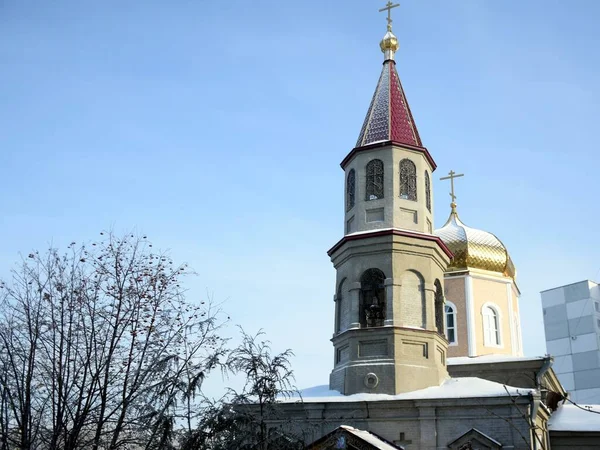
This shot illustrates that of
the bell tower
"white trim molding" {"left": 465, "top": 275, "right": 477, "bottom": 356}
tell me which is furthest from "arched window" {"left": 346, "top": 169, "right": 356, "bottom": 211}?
"white trim molding" {"left": 465, "top": 275, "right": 477, "bottom": 356}

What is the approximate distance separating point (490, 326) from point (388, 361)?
9.84 metres

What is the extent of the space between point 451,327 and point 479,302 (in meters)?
1.39

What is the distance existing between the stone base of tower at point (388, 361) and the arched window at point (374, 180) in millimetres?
3884

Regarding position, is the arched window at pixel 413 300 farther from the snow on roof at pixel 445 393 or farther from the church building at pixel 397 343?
the snow on roof at pixel 445 393

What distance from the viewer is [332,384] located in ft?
66.1

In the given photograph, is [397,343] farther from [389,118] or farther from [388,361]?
[389,118]

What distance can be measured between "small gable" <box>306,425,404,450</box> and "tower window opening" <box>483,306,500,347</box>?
11.2m

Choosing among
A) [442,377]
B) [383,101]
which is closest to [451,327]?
[442,377]

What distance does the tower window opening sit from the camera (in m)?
27.2

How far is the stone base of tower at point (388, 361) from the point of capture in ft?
61.7

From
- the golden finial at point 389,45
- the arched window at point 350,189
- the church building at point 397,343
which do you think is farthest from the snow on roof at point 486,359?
the golden finial at point 389,45

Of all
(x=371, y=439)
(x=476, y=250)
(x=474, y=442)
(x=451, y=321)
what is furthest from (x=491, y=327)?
(x=371, y=439)

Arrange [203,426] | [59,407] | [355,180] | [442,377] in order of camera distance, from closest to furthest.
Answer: [59,407] → [203,426] → [442,377] → [355,180]

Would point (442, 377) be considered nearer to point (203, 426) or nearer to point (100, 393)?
point (203, 426)
